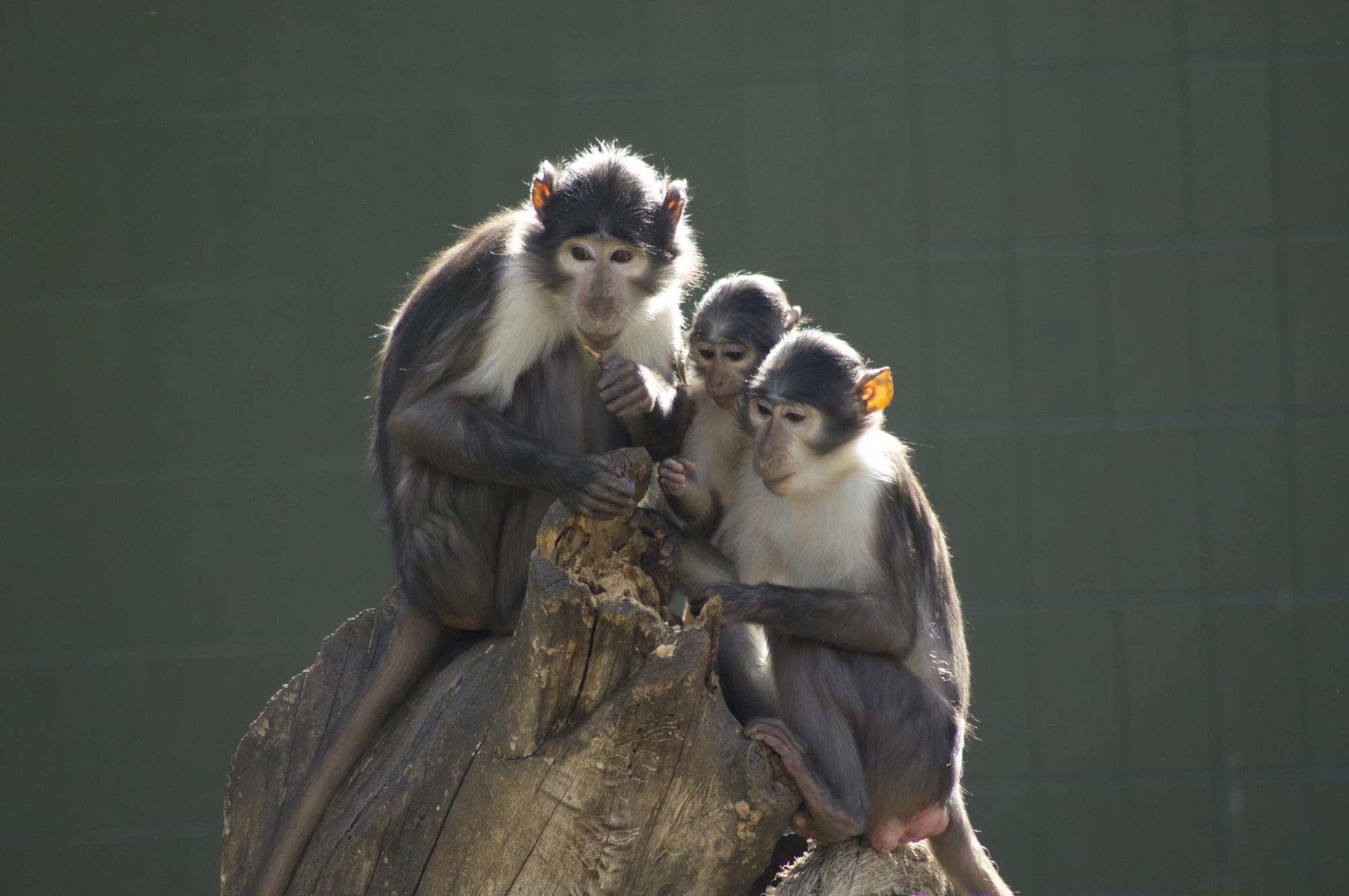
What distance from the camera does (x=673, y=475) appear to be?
3.15 m

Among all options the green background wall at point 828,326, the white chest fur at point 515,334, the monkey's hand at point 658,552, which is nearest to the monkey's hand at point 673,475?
the monkey's hand at point 658,552

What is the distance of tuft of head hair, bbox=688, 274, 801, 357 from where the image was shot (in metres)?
3.46

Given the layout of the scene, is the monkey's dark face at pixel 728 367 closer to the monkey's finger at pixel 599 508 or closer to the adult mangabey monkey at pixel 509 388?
the adult mangabey monkey at pixel 509 388

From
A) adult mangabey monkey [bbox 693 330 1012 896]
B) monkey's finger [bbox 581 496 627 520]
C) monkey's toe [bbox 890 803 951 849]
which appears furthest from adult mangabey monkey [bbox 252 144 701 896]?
monkey's toe [bbox 890 803 951 849]

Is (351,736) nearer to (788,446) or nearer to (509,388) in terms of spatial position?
(509,388)

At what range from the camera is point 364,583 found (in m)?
5.62

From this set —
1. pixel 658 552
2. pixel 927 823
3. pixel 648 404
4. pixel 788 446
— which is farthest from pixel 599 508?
pixel 927 823

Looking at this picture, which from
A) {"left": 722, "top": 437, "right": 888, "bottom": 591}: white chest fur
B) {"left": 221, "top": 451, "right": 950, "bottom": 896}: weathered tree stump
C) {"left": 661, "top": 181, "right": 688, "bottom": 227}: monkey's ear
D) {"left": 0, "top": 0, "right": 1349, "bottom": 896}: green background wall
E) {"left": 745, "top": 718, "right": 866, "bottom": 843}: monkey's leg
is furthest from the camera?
{"left": 0, "top": 0, "right": 1349, "bottom": 896}: green background wall

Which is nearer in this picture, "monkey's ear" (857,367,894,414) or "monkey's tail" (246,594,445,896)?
"monkey's tail" (246,594,445,896)

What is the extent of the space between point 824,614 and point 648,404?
2.00ft

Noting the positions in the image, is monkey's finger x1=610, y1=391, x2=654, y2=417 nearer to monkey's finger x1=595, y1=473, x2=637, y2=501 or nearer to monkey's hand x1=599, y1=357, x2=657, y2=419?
monkey's hand x1=599, y1=357, x2=657, y2=419

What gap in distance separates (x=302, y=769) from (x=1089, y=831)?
140 inches

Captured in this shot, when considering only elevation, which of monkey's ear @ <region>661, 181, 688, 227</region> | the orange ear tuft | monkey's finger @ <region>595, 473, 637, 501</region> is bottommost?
monkey's finger @ <region>595, 473, 637, 501</region>

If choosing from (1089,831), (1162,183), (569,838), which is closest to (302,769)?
(569,838)
